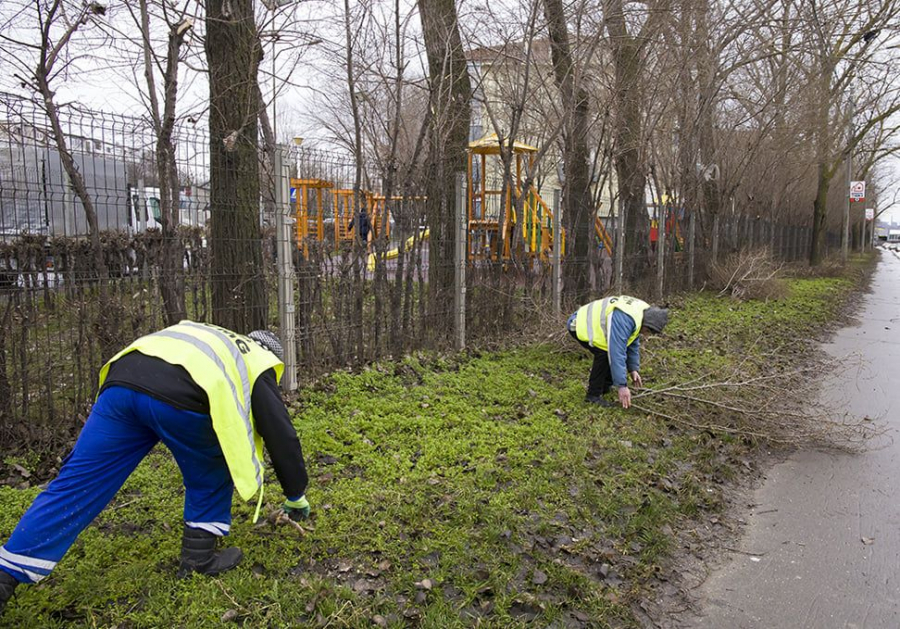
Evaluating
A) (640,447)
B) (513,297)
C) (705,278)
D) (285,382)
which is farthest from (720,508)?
(705,278)

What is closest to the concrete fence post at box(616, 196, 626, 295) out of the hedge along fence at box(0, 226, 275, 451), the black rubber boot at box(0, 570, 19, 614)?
the hedge along fence at box(0, 226, 275, 451)

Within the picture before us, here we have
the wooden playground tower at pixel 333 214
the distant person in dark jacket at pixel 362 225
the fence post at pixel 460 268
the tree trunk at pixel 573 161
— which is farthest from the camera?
the tree trunk at pixel 573 161

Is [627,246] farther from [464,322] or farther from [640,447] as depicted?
[640,447]

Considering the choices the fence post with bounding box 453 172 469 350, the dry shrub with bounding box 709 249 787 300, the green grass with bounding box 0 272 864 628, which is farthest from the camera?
the dry shrub with bounding box 709 249 787 300

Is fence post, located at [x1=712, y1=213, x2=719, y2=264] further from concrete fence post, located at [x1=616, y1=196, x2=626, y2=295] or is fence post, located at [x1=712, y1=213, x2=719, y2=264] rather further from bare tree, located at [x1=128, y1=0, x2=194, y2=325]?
bare tree, located at [x1=128, y1=0, x2=194, y2=325]

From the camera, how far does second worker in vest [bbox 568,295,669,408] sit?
593 centimetres

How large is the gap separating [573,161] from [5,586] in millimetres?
9749

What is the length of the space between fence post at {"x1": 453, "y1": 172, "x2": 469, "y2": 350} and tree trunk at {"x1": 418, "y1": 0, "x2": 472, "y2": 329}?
80 mm

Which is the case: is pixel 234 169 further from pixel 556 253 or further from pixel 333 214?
pixel 556 253

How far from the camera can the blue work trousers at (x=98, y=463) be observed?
2.79m

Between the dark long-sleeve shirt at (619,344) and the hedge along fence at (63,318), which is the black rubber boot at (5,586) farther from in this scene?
the dark long-sleeve shirt at (619,344)

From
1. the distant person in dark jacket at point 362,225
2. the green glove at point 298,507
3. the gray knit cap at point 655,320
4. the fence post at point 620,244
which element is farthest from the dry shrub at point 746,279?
the green glove at point 298,507

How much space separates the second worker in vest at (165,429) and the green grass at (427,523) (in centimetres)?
45

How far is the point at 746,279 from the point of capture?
15203mm
